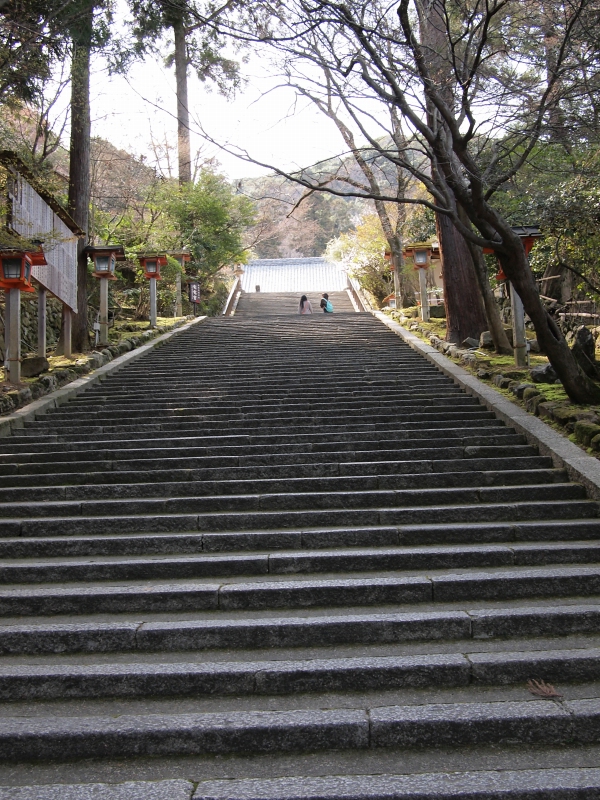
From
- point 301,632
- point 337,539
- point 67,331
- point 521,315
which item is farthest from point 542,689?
point 67,331

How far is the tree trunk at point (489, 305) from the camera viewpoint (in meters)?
11.7

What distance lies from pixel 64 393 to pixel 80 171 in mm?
6195

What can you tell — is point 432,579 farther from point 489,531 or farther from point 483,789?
point 483,789

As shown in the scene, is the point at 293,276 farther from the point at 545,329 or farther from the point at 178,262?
the point at 545,329

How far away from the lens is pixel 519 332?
1058 centimetres

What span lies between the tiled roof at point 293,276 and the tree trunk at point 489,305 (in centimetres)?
2084

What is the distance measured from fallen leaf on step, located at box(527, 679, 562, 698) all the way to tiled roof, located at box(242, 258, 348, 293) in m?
29.4

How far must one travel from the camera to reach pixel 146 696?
13.6 ft

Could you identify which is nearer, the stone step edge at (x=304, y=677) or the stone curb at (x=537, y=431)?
the stone step edge at (x=304, y=677)

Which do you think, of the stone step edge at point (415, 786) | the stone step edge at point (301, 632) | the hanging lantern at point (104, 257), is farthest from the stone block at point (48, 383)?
the stone step edge at point (415, 786)

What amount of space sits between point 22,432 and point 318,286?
85.3 feet

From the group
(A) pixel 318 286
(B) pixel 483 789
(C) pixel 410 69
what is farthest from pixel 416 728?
(A) pixel 318 286

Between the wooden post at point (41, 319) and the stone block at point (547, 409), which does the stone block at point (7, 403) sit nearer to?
the wooden post at point (41, 319)

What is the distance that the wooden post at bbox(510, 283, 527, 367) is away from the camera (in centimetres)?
1058
